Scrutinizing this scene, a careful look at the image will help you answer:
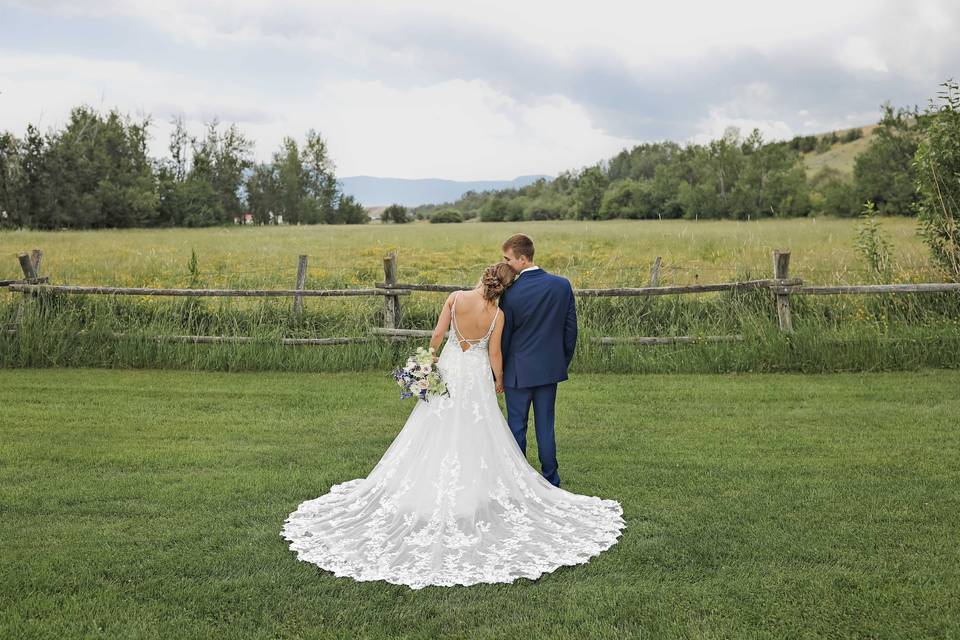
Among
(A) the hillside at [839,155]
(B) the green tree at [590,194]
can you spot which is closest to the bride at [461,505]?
(B) the green tree at [590,194]

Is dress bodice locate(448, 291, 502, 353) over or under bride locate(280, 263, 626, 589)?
over

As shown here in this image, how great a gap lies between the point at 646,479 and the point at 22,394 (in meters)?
7.29

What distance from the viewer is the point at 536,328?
5793mm

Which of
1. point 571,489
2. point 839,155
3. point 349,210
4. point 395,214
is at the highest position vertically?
point 839,155

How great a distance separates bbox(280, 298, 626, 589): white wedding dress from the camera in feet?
15.9

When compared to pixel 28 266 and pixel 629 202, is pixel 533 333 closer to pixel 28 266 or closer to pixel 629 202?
pixel 28 266

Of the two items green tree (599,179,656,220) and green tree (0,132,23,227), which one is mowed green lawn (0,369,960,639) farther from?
green tree (599,179,656,220)

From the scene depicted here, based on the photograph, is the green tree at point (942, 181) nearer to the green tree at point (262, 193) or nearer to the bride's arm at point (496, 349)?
the bride's arm at point (496, 349)

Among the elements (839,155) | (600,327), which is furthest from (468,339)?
(839,155)

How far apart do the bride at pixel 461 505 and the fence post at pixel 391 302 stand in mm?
5903

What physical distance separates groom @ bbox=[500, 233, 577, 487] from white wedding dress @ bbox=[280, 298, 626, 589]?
0.67 feet

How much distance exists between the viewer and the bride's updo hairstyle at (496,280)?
558 cm

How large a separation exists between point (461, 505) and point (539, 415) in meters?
0.99

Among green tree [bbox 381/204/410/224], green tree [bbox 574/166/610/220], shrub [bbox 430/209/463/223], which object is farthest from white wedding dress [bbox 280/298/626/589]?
green tree [bbox 381/204/410/224]
